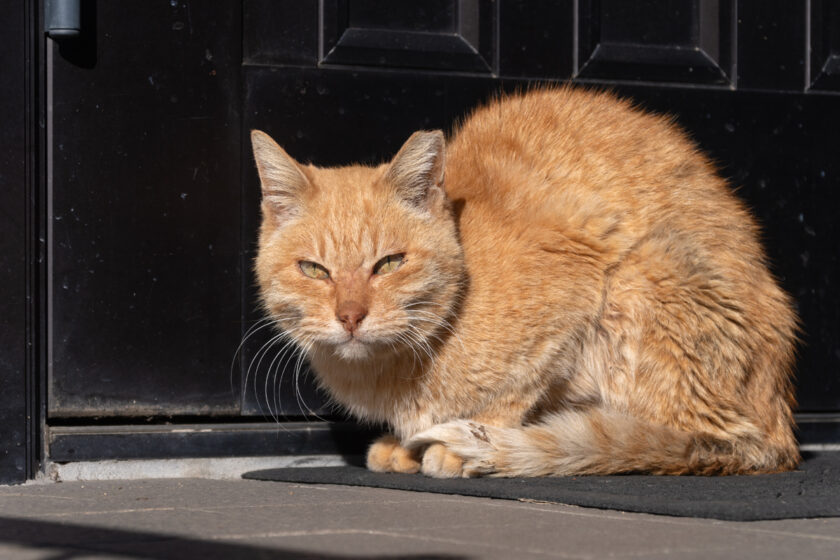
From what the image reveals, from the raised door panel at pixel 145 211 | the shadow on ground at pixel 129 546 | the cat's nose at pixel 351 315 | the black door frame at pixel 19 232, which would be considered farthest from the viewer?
the raised door panel at pixel 145 211

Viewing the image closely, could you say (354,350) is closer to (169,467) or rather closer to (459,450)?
(459,450)

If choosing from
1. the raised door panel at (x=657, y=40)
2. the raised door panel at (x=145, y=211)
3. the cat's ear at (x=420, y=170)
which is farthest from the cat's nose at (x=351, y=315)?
the raised door panel at (x=657, y=40)

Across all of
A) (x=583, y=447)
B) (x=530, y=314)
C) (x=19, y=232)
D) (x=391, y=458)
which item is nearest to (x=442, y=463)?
(x=391, y=458)

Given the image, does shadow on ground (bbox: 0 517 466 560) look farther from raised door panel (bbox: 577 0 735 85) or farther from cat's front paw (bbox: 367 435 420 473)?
raised door panel (bbox: 577 0 735 85)

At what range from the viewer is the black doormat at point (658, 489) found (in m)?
2.54

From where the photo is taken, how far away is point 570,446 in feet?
10.4

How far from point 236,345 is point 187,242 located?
40 cm

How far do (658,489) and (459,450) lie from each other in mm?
623

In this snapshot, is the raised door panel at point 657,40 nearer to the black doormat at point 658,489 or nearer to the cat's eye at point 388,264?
the cat's eye at point 388,264

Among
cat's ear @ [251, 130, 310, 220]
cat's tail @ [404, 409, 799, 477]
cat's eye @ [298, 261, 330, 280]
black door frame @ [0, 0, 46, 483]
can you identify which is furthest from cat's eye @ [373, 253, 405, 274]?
black door frame @ [0, 0, 46, 483]

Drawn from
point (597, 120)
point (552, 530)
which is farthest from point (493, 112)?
point (552, 530)

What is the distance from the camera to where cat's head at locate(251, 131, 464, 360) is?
317 cm

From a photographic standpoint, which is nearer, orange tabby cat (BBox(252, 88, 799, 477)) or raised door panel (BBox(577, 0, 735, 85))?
orange tabby cat (BBox(252, 88, 799, 477))

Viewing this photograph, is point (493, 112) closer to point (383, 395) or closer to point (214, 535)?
point (383, 395)
